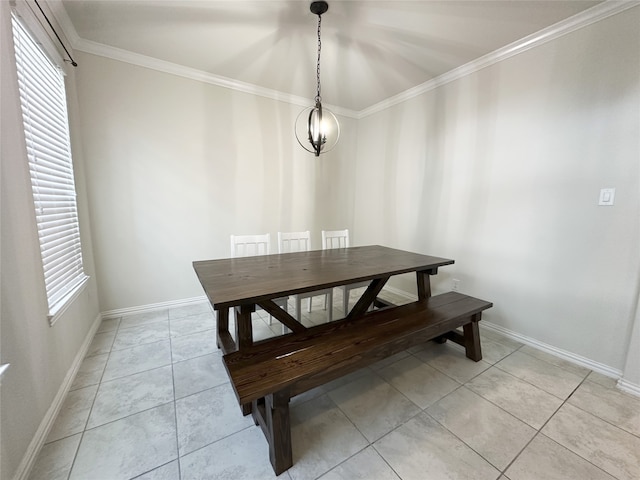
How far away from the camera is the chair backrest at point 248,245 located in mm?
2250

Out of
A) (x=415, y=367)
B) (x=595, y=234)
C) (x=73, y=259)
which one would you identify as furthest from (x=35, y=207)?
(x=595, y=234)

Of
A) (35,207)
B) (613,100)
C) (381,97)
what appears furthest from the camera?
(381,97)

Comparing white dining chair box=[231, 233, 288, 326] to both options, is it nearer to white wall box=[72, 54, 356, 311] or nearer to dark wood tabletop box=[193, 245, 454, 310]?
dark wood tabletop box=[193, 245, 454, 310]

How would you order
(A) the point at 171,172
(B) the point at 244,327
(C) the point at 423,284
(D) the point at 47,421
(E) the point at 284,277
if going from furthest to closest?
1. (A) the point at 171,172
2. (C) the point at 423,284
3. (E) the point at 284,277
4. (B) the point at 244,327
5. (D) the point at 47,421

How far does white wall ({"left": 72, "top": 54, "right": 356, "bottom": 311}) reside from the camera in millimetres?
2379

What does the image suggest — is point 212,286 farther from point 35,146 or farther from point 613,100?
point 613,100

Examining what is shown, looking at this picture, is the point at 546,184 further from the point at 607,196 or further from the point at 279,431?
the point at 279,431

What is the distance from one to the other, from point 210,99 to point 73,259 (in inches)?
81.0

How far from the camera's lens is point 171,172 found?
2.67m

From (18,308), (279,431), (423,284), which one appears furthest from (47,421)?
(423,284)

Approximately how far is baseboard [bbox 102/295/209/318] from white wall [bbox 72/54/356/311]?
4 cm

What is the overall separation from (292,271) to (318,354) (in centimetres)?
61

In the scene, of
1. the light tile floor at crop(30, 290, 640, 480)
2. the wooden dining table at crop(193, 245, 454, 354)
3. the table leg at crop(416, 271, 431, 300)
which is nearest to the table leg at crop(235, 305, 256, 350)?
the wooden dining table at crop(193, 245, 454, 354)

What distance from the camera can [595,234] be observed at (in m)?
1.84
